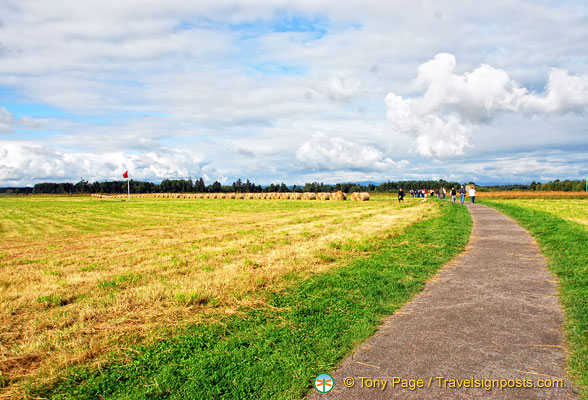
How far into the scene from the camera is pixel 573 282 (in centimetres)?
834

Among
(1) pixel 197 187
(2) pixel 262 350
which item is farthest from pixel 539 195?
(1) pixel 197 187

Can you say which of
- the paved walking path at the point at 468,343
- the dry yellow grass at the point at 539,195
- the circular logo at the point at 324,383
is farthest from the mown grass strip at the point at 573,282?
the dry yellow grass at the point at 539,195

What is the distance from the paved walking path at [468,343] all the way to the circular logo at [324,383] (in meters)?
0.06

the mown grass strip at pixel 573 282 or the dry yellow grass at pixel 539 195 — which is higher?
the dry yellow grass at pixel 539 195

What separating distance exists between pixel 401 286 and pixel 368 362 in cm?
396

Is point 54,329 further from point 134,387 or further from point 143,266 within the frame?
point 143,266

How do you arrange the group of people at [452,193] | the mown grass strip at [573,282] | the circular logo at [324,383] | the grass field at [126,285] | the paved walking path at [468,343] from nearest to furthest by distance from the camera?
the paved walking path at [468,343]
the circular logo at [324,383]
the mown grass strip at [573,282]
the grass field at [126,285]
the group of people at [452,193]

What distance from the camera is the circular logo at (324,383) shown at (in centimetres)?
425

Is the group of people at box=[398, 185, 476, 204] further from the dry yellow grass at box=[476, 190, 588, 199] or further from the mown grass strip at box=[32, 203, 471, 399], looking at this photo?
the mown grass strip at box=[32, 203, 471, 399]

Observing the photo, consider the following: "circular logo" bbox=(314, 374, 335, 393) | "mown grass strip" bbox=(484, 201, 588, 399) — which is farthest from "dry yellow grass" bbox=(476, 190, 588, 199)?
"circular logo" bbox=(314, 374, 335, 393)

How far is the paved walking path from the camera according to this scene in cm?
414

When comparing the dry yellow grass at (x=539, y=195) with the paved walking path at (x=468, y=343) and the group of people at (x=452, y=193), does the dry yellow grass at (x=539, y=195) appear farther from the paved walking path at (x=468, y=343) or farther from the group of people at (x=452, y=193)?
the paved walking path at (x=468, y=343)

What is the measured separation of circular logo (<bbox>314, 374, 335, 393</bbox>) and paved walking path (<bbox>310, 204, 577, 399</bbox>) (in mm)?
61

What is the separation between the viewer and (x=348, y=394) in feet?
13.4
